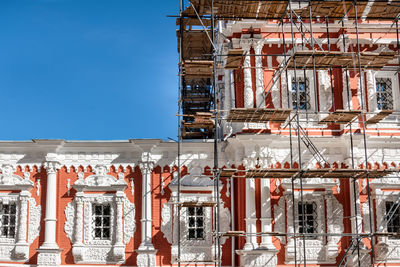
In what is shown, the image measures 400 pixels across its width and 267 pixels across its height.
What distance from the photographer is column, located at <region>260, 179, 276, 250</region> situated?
17438mm

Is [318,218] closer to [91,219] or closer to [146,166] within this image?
[146,166]

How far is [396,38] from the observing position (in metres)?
19.4

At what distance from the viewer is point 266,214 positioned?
17.7 metres

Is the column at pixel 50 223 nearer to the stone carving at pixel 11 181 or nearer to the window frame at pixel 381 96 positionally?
the stone carving at pixel 11 181

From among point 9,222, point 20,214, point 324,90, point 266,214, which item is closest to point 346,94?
point 324,90

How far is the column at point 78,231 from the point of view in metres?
18.2

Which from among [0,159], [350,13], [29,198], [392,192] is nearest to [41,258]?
[29,198]

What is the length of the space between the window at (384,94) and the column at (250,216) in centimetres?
542

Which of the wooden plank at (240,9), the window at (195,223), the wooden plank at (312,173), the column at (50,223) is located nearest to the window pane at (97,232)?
the column at (50,223)

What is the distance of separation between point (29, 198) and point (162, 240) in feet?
15.3

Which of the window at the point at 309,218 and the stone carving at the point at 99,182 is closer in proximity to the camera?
the window at the point at 309,218

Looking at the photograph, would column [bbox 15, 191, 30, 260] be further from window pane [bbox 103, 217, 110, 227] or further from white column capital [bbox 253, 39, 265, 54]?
white column capital [bbox 253, 39, 265, 54]

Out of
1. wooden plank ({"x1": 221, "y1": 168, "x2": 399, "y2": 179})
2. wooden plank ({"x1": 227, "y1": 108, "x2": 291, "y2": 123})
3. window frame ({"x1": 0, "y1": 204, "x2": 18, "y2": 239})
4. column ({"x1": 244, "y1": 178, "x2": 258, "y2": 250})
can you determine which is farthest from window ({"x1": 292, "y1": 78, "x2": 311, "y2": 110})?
window frame ({"x1": 0, "y1": 204, "x2": 18, "y2": 239})

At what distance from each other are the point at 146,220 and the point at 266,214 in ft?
12.7
